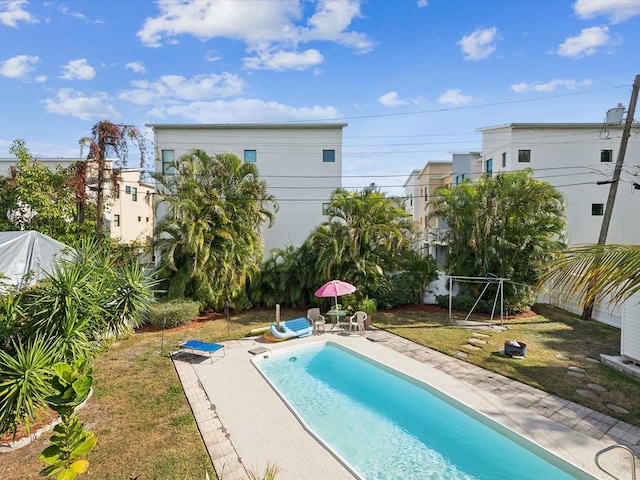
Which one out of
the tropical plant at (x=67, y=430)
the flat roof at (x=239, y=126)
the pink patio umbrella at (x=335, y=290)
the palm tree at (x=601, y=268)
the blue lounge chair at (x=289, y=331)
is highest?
the flat roof at (x=239, y=126)

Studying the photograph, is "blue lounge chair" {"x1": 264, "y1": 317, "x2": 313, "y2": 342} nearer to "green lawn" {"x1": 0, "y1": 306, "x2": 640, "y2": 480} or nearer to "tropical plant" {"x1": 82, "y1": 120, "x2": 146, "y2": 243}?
"green lawn" {"x1": 0, "y1": 306, "x2": 640, "y2": 480}

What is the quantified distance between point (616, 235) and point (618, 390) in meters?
17.2

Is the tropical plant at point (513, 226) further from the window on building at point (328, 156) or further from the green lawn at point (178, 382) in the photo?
the window on building at point (328, 156)

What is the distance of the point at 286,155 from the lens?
2091 centimetres

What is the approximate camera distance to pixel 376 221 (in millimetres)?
15227

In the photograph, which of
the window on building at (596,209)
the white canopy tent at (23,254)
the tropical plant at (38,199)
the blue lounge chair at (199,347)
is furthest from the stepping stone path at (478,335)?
the tropical plant at (38,199)

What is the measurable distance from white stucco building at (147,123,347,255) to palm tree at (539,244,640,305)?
1641cm

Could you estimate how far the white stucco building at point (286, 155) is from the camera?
20.4 metres

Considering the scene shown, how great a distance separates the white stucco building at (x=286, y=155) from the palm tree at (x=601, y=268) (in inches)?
646

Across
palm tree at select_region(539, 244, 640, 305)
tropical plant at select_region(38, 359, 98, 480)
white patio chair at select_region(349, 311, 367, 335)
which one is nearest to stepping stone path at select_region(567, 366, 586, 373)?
palm tree at select_region(539, 244, 640, 305)

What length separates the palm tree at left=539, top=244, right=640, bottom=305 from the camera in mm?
3852

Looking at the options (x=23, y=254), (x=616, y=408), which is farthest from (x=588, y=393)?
(x=23, y=254)

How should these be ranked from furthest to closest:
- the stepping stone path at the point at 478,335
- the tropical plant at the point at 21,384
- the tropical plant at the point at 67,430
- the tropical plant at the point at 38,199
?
the tropical plant at the point at 38,199, the stepping stone path at the point at 478,335, the tropical plant at the point at 21,384, the tropical plant at the point at 67,430

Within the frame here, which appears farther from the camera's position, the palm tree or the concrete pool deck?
the concrete pool deck
